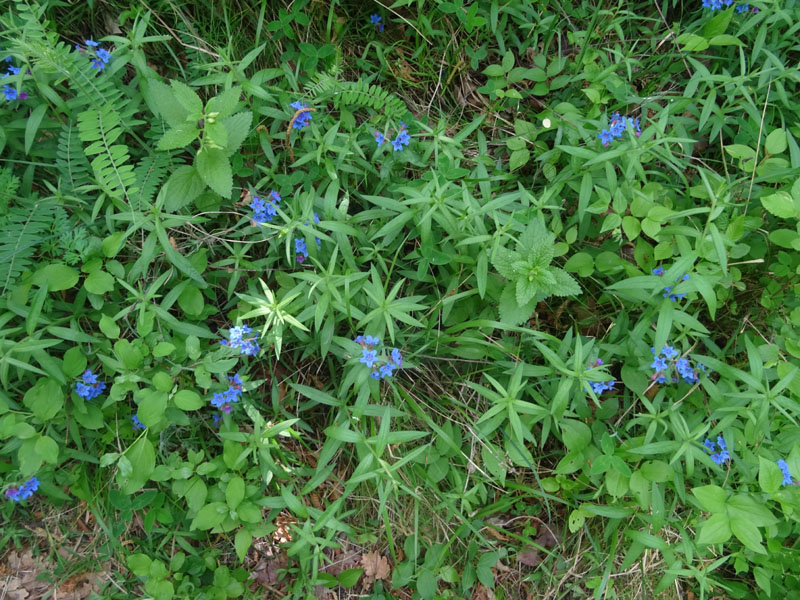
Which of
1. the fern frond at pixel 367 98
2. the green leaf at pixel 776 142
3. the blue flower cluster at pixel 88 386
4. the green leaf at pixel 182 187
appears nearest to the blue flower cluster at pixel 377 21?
the fern frond at pixel 367 98

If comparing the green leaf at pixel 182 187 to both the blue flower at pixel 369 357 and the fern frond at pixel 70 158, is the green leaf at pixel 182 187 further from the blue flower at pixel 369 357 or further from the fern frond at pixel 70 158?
the blue flower at pixel 369 357

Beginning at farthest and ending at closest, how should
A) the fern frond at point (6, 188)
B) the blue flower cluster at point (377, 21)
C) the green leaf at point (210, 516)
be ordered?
the blue flower cluster at point (377, 21) < the fern frond at point (6, 188) < the green leaf at point (210, 516)

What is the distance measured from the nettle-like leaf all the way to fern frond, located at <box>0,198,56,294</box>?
2.08m

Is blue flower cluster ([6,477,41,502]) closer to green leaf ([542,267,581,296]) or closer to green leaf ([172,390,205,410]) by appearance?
green leaf ([172,390,205,410])

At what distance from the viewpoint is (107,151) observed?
8.47 feet

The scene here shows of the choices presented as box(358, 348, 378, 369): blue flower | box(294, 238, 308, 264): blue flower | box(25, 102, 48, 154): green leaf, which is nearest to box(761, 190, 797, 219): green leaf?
box(358, 348, 378, 369): blue flower

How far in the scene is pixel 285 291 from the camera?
2.74 meters

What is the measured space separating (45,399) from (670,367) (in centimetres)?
282

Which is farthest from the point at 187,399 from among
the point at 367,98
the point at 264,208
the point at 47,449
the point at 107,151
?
the point at 367,98

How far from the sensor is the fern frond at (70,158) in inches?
107

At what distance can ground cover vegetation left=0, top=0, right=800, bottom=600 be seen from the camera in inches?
98.6

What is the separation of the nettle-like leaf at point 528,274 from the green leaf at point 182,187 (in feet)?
4.66

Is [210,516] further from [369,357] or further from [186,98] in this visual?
[186,98]

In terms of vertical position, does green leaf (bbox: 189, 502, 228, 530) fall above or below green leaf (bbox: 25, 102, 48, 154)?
below
